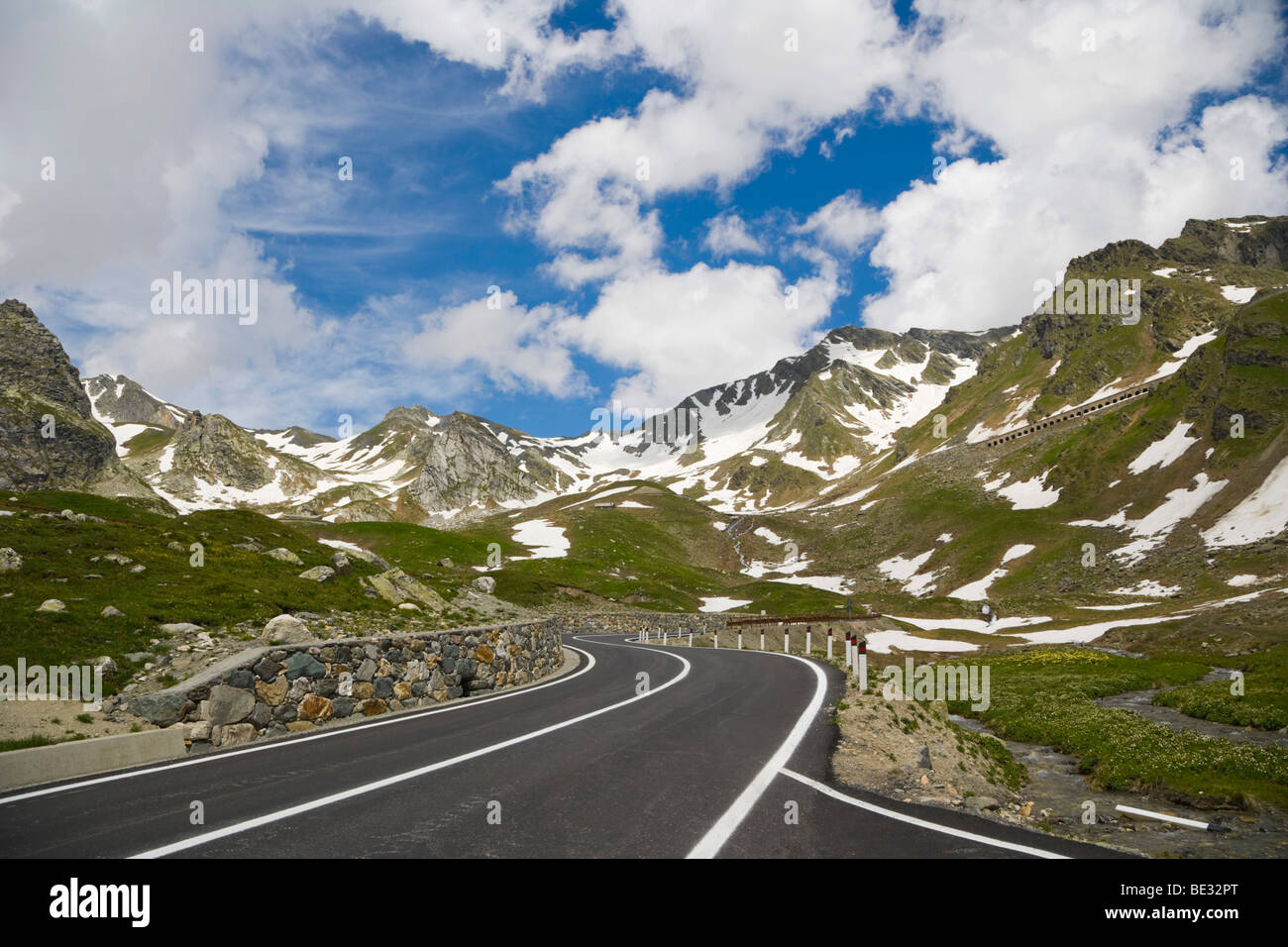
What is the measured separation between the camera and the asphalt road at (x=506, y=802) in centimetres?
632

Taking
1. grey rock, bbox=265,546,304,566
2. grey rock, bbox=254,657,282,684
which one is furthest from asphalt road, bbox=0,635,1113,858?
grey rock, bbox=265,546,304,566

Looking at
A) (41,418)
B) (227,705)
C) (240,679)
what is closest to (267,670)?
(240,679)

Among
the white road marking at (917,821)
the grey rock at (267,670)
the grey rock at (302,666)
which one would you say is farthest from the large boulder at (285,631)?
the white road marking at (917,821)

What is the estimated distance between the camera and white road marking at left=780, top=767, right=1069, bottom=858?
6.42 m

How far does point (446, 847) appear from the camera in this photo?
20.4 feet

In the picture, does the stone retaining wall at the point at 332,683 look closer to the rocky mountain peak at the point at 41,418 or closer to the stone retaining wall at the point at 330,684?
the stone retaining wall at the point at 330,684

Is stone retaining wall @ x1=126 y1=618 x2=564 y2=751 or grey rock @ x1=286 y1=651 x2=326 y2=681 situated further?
grey rock @ x1=286 y1=651 x2=326 y2=681

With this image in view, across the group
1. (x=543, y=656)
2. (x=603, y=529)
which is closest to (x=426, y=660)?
(x=543, y=656)

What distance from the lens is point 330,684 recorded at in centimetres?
1412

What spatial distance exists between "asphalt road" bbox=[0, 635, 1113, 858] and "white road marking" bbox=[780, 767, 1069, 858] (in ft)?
0.12

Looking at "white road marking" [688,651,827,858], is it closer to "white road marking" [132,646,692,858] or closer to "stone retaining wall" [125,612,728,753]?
"white road marking" [132,646,692,858]

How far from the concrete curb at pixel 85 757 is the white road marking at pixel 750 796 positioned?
30.3 ft

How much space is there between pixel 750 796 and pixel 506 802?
297cm
